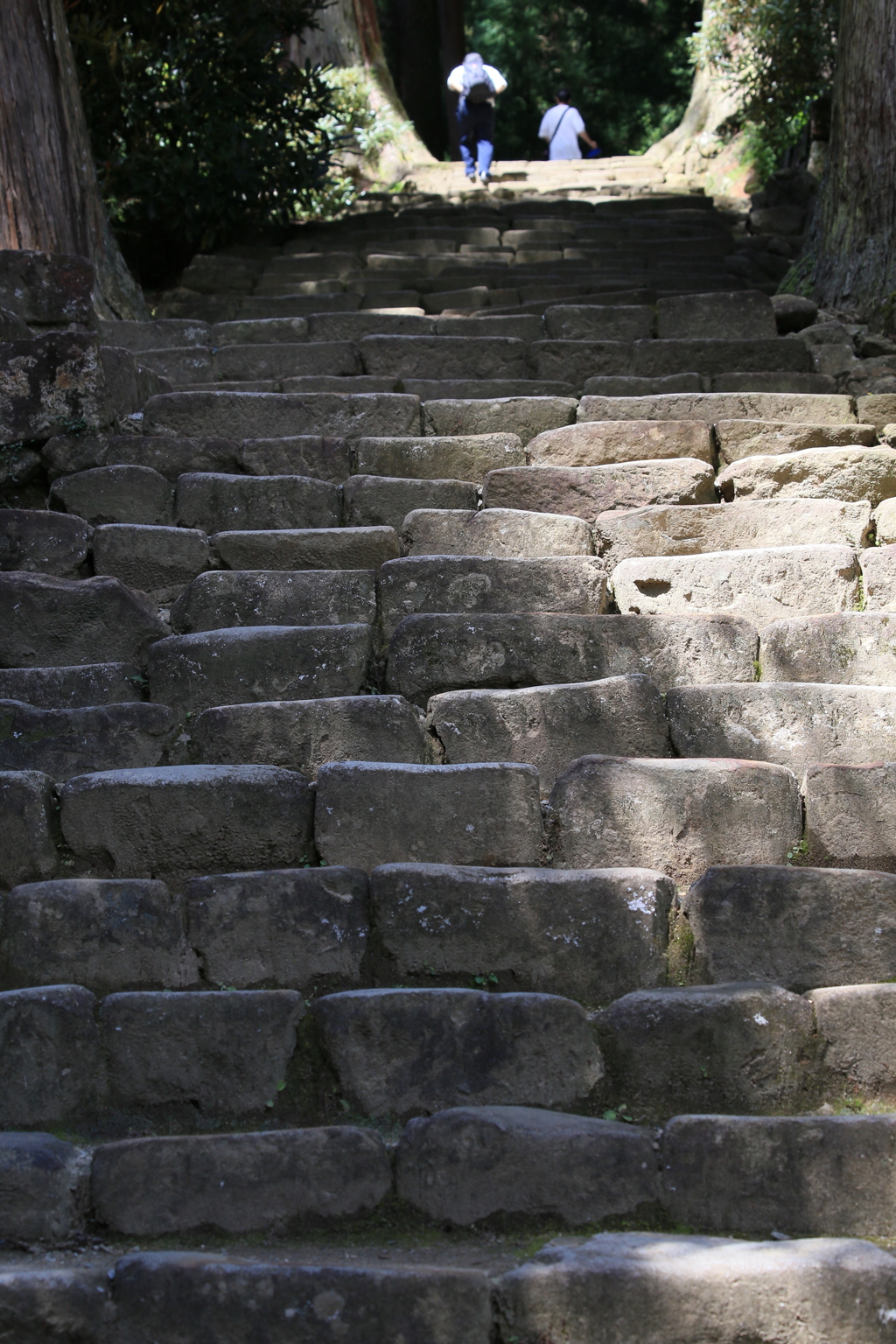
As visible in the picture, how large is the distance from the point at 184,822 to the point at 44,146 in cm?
427

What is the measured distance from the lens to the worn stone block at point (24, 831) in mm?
2393

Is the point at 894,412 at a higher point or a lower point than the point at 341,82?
lower

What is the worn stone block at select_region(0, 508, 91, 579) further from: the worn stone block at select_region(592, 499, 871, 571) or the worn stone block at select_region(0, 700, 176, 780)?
the worn stone block at select_region(592, 499, 871, 571)

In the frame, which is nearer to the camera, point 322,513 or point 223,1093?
point 223,1093

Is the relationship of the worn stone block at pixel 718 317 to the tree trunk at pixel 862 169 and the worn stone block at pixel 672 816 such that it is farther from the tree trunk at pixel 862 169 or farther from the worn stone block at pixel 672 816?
the worn stone block at pixel 672 816

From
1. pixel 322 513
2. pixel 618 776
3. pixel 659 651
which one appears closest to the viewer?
pixel 618 776

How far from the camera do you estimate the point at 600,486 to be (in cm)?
385

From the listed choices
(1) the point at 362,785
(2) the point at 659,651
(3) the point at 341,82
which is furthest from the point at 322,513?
(3) the point at 341,82

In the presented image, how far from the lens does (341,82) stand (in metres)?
12.0

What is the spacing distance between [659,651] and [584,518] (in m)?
0.95

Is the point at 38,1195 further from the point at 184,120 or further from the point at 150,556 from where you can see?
the point at 184,120

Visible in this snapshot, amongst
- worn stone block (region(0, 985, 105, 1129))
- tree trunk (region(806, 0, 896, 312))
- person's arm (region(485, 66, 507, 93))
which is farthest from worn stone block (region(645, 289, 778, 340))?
person's arm (region(485, 66, 507, 93))

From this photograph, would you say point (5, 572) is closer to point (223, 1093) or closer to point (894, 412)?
point (223, 1093)

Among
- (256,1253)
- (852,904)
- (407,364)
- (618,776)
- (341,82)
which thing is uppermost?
(341,82)
